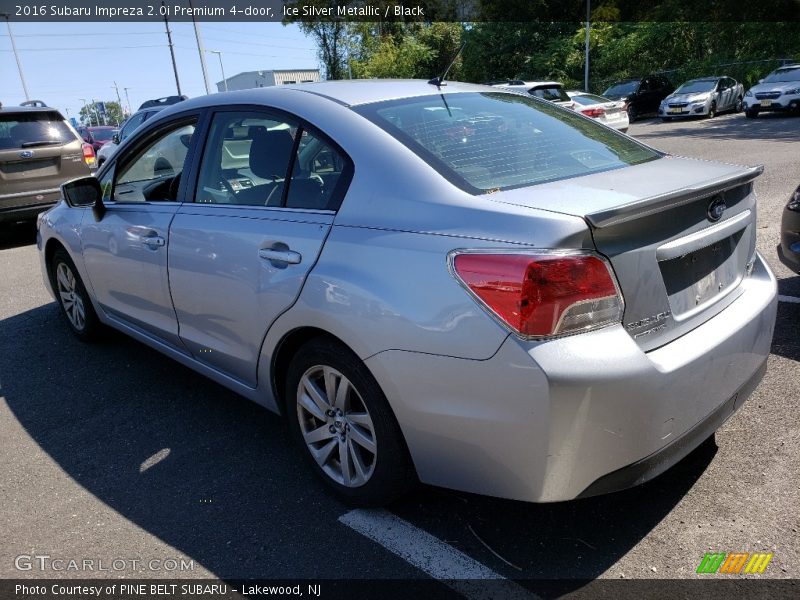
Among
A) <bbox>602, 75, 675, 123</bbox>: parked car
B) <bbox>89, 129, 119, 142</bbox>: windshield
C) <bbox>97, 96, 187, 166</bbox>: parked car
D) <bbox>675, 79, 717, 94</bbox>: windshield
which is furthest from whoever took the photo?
<bbox>602, 75, 675, 123</bbox>: parked car

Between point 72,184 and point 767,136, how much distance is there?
15574 mm

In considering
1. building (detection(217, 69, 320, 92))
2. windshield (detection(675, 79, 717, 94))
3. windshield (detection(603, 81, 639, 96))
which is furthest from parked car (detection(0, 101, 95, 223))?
building (detection(217, 69, 320, 92))

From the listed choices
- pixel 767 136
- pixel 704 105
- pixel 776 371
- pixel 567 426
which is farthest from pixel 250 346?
pixel 704 105

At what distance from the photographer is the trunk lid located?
210 centimetres

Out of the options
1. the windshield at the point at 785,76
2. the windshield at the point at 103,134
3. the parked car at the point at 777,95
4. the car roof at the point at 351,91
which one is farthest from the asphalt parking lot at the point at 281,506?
the windshield at the point at 103,134

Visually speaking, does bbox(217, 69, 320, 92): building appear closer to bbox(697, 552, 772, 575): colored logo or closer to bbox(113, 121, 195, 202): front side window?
bbox(113, 121, 195, 202): front side window

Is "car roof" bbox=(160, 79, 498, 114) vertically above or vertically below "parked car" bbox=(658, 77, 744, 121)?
above

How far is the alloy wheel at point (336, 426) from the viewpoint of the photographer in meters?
2.60

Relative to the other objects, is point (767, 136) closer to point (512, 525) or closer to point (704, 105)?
point (704, 105)

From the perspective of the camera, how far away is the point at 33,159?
9.03 metres

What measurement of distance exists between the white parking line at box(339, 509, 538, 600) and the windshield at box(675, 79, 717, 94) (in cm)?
2275

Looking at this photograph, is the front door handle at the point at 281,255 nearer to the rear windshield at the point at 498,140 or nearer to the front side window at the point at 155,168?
the rear windshield at the point at 498,140

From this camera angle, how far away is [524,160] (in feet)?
8.85

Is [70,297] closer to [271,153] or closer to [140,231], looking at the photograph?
[140,231]
